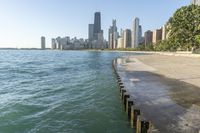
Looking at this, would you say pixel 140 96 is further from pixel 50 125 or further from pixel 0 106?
pixel 0 106

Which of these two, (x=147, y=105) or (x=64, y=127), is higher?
(x=147, y=105)

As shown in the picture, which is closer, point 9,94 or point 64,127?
point 64,127

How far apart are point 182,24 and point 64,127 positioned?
80971 mm

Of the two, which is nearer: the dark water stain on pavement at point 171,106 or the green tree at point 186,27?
the dark water stain on pavement at point 171,106

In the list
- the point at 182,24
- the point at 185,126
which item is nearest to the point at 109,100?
the point at 185,126

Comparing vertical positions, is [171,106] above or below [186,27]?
below

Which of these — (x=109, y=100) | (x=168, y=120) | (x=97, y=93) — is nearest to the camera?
(x=168, y=120)

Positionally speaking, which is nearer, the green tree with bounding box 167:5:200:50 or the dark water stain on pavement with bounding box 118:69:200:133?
the dark water stain on pavement with bounding box 118:69:200:133

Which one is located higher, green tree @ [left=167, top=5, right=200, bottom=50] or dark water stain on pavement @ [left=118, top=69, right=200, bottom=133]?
green tree @ [left=167, top=5, right=200, bottom=50]

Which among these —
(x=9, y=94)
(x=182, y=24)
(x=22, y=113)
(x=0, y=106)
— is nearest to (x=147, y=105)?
(x=22, y=113)

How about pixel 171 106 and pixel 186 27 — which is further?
pixel 186 27

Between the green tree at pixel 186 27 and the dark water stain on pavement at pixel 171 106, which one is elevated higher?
the green tree at pixel 186 27

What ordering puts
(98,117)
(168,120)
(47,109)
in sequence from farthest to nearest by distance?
(47,109), (98,117), (168,120)

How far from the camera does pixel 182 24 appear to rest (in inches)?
3344
